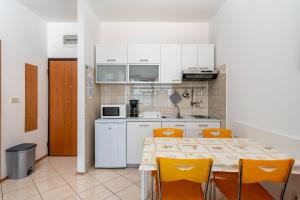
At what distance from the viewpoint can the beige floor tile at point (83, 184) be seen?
250 cm

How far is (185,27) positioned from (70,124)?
3.23m

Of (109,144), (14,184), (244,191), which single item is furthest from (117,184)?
(244,191)

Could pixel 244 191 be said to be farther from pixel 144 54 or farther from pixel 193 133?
pixel 144 54

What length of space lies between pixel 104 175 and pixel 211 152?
1.98 m

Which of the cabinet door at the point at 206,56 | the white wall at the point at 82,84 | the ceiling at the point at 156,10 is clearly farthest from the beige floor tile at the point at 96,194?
the ceiling at the point at 156,10

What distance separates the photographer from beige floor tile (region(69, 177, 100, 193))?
8.20ft

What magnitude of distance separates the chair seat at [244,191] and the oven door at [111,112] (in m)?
2.05

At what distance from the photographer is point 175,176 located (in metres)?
1.28

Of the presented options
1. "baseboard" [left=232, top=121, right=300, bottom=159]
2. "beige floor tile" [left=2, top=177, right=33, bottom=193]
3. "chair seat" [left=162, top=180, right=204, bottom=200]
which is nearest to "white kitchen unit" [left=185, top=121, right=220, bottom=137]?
"baseboard" [left=232, top=121, right=300, bottom=159]

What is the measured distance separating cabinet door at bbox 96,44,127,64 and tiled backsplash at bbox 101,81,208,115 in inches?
22.4

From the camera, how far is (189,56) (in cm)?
340

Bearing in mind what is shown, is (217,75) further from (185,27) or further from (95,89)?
(95,89)

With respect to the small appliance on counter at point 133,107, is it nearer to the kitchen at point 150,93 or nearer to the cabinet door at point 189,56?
the kitchen at point 150,93

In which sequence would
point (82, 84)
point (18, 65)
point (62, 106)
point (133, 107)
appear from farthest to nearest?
point (62, 106), point (133, 107), point (18, 65), point (82, 84)
